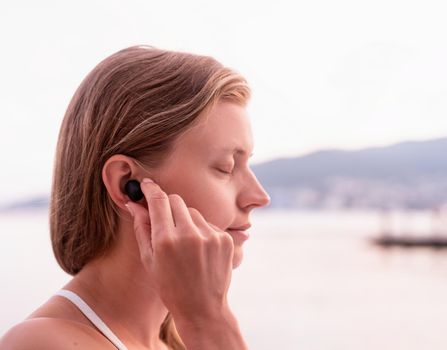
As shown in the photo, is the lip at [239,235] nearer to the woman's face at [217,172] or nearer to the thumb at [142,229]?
the woman's face at [217,172]

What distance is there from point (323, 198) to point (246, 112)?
33.4ft

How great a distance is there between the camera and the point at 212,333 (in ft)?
2.53

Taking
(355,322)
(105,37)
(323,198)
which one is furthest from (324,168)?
(105,37)

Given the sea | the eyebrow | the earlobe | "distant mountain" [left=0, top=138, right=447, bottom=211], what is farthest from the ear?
"distant mountain" [left=0, top=138, right=447, bottom=211]

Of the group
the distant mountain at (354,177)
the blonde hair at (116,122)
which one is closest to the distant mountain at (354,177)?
the distant mountain at (354,177)

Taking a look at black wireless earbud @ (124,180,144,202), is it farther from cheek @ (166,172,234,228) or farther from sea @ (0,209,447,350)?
sea @ (0,209,447,350)

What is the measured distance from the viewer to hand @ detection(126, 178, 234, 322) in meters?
0.78

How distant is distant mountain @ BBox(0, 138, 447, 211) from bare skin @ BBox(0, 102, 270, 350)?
564cm

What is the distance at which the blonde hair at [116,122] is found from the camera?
0.96 metres

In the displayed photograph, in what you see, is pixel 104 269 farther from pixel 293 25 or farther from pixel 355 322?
pixel 355 322

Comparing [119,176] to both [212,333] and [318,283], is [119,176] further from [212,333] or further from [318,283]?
[318,283]

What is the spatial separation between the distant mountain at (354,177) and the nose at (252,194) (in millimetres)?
5693

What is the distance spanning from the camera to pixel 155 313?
1.04 meters

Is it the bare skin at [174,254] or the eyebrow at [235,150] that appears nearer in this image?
the bare skin at [174,254]
